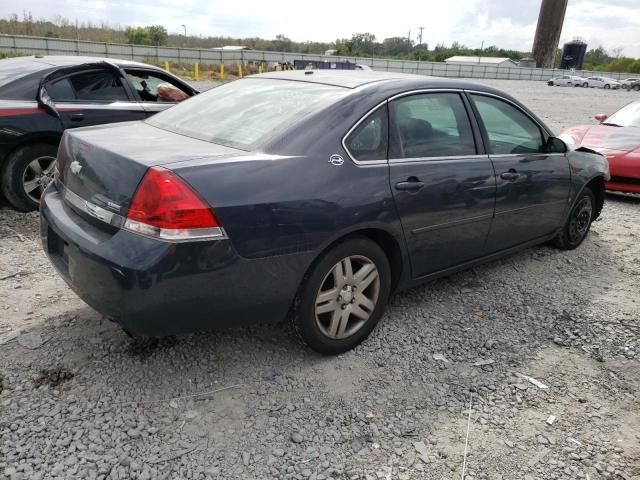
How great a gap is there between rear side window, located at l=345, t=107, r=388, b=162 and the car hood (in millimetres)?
5485

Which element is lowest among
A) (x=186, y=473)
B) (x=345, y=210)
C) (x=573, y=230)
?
(x=186, y=473)

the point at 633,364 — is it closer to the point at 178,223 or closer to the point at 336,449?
the point at 336,449

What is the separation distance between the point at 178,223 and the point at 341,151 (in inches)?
39.7

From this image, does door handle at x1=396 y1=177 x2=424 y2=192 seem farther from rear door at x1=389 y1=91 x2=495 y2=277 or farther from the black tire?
the black tire

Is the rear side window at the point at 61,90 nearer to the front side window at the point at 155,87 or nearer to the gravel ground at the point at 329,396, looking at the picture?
the front side window at the point at 155,87

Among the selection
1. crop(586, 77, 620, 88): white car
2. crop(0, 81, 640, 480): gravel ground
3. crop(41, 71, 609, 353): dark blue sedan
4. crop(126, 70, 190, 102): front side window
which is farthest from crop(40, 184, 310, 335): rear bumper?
crop(586, 77, 620, 88): white car

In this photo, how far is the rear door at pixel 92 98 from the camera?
17.4ft

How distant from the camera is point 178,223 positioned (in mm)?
2359

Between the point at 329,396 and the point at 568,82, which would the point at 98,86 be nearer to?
the point at 329,396

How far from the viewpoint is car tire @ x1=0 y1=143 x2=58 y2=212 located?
4.99m

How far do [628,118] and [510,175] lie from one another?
19.4 feet

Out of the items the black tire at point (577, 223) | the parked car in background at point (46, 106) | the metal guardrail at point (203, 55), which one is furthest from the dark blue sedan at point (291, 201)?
the metal guardrail at point (203, 55)

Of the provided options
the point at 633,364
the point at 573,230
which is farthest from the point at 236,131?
the point at 573,230

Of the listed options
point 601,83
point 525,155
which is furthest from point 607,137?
point 601,83
